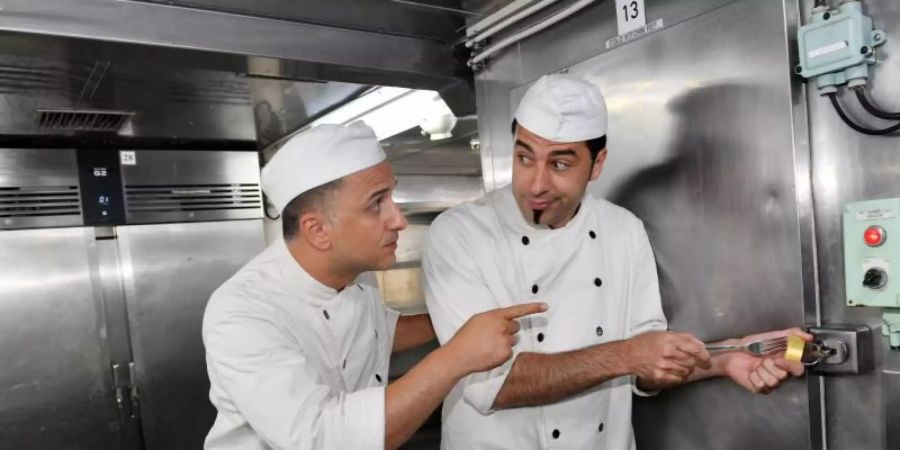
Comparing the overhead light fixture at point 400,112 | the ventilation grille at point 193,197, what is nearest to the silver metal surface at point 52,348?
the ventilation grille at point 193,197

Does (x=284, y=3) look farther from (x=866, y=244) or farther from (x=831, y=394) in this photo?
(x=831, y=394)

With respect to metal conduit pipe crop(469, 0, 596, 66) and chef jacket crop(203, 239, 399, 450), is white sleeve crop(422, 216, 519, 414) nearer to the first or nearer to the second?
chef jacket crop(203, 239, 399, 450)

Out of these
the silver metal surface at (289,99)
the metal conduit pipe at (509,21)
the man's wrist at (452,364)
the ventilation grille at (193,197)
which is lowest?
the man's wrist at (452,364)

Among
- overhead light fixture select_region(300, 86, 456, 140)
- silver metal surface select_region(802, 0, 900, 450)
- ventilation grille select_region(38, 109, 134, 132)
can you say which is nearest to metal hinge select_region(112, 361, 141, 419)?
ventilation grille select_region(38, 109, 134, 132)

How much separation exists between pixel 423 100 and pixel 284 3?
0.82m

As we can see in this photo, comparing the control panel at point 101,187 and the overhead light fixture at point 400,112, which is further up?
the overhead light fixture at point 400,112

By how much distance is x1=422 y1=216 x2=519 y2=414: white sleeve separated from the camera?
1.30 metres

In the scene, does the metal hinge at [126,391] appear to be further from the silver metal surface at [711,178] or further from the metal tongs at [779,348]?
the metal tongs at [779,348]

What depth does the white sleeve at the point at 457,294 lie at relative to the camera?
130 centimetres

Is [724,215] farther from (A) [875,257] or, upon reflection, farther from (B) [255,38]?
(B) [255,38]

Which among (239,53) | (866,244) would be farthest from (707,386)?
(239,53)

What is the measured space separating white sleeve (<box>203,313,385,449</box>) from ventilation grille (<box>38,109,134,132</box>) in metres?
1.62

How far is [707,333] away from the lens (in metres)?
1.38

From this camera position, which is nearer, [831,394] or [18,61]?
[831,394]
